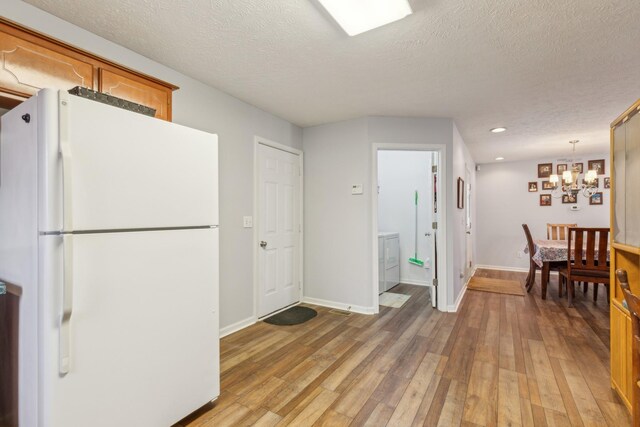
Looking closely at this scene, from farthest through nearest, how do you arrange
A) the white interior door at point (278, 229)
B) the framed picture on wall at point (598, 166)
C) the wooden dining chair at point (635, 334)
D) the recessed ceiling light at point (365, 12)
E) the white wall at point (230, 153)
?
the framed picture on wall at point (598, 166) → the white interior door at point (278, 229) → the white wall at point (230, 153) → the recessed ceiling light at point (365, 12) → the wooden dining chair at point (635, 334)

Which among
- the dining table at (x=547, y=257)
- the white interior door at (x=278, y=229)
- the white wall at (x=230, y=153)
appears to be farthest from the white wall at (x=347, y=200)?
the dining table at (x=547, y=257)

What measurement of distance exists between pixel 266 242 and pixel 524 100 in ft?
10.3

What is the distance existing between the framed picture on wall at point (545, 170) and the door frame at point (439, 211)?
393 centimetres

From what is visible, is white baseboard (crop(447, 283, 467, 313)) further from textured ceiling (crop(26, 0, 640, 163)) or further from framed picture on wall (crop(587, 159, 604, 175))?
framed picture on wall (crop(587, 159, 604, 175))

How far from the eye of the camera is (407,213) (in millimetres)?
5156

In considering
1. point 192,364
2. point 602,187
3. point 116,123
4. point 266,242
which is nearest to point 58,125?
point 116,123

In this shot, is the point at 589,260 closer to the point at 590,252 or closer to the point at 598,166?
the point at 590,252

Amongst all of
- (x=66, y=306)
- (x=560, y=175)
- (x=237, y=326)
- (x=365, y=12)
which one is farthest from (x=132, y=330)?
(x=560, y=175)

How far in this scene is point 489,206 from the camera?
22.0ft

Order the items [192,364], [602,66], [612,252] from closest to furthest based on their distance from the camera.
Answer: [192,364]
[612,252]
[602,66]

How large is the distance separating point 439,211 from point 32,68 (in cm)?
377

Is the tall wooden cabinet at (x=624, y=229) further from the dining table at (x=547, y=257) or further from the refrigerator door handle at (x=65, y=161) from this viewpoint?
the refrigerator door handle at (x=65, y=161)

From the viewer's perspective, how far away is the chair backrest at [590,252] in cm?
367

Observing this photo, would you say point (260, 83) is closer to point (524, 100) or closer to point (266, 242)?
point (266, 242)
